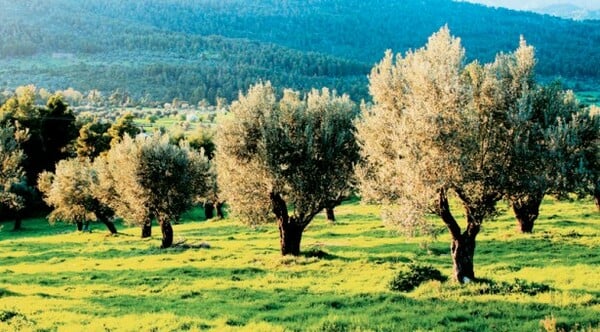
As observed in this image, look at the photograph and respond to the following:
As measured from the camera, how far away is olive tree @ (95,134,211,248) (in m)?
46.2

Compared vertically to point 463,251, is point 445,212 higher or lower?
higher

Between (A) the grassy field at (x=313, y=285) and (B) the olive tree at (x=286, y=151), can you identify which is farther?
(B) the olive tree at (x=286, y=151)

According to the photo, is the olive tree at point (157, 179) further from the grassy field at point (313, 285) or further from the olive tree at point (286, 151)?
the olive tree at point (286, 151)

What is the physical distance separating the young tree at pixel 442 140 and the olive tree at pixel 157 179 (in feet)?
83.7

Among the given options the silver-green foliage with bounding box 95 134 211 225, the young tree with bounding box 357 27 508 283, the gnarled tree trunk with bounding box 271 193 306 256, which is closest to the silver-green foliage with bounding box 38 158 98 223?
the silver-green foliage with bounding box 95 134 211 225

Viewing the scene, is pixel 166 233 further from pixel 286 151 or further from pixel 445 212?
pixel 445 212

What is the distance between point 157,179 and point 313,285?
23.4 meters

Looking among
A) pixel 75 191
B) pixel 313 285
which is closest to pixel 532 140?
pixel 313 285

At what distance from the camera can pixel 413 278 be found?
2630 cm

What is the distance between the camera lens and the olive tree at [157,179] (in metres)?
46.2

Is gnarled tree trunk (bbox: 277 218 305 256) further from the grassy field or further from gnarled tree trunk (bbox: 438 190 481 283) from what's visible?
gnarled tree trunk (bbox: 438 190 481 283)

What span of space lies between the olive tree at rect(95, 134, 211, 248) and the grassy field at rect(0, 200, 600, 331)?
11.0 feet

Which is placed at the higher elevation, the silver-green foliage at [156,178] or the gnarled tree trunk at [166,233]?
the silver-green foliage at [156,178]

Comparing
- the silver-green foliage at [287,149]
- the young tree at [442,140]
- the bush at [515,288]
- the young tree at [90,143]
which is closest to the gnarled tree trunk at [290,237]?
the silver-green foliage at [287,149]
